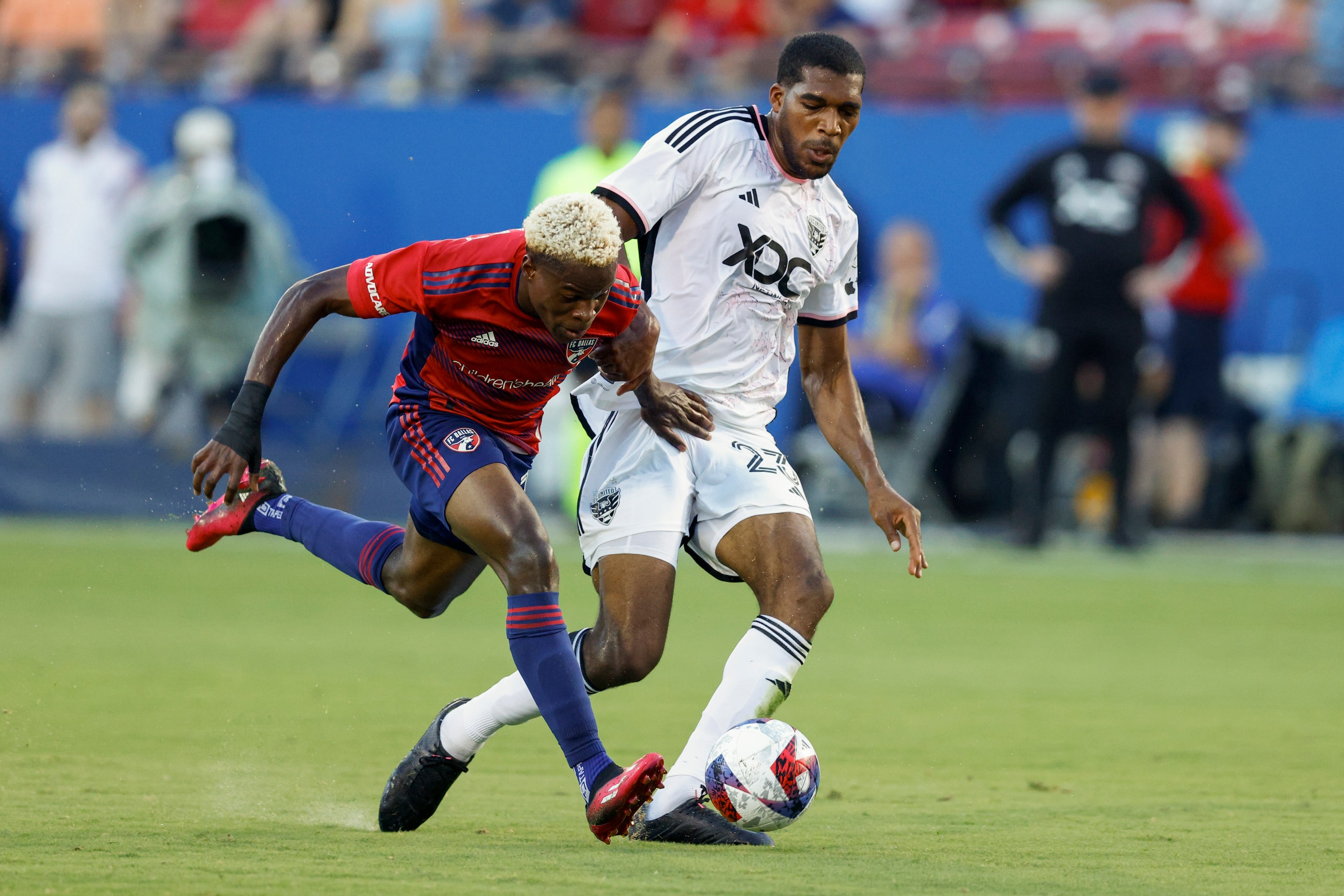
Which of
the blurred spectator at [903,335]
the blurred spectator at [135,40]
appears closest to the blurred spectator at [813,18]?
the blurred spectator at [903,335]

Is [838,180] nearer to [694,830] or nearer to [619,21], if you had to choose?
[619,21]

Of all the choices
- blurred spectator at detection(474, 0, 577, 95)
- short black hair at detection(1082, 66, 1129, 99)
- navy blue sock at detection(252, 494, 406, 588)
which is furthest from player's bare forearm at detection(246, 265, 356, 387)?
blurred spectator at detection(474, 0, 577, 95)

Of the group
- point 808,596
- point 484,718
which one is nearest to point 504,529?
point 484,718

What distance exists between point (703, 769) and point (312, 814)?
117 cm

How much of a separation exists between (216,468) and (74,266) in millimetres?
10946

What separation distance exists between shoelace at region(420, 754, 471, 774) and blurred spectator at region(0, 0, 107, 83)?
11.9 metres

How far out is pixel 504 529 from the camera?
5.07 m

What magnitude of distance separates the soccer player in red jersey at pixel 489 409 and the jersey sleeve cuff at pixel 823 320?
564 mm

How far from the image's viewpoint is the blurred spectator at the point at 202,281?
1472cm

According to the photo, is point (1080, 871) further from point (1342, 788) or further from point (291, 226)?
point (291, 226)

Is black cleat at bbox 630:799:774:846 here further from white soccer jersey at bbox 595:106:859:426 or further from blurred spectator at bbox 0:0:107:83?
blurred spectator at bbox 0:0:107:83

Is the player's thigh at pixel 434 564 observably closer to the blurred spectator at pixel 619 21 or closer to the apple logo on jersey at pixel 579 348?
the apple logo on jersey at pixel 579 348

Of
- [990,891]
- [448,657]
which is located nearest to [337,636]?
[448,657]

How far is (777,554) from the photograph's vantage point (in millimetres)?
5543
